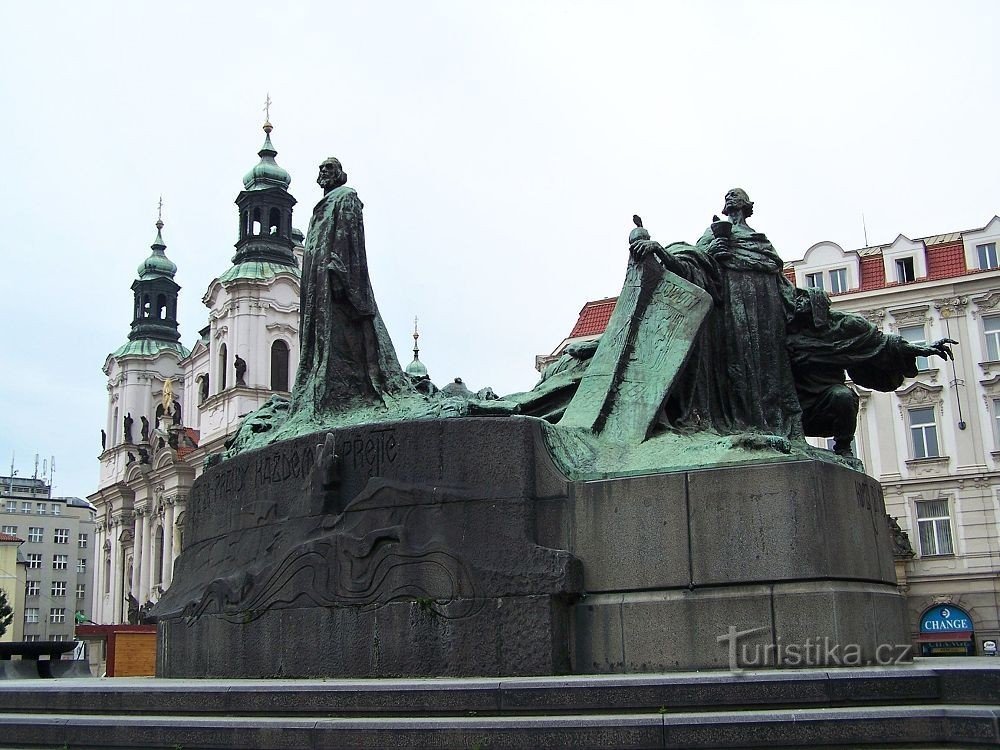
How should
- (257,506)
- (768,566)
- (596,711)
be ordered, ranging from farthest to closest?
(257,506)
(768,566)
(596,711)

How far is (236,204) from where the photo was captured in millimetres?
69125

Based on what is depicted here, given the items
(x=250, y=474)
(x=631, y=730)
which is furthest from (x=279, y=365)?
(x=631, y=730)

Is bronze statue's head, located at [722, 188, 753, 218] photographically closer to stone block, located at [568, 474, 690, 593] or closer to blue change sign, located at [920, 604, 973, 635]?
stone block, located at [568, 474, 690, 593]

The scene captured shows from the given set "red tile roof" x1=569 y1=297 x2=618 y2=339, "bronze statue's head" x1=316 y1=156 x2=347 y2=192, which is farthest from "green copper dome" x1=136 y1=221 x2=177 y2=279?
"bronze statue's head" x1=316 y1=156 x2=347 y2=192

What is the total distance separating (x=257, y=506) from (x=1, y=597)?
6319 cm

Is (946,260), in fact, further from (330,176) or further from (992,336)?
(330,176)

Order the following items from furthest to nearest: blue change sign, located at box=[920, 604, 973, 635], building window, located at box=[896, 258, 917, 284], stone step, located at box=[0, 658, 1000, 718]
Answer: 1. building window, located at box=[896, 258, 917, 284]
2. blue change sign, located at box=[920, 604, 973, 635]
3. stone step, located at box=[0, 658, 1000, 718]

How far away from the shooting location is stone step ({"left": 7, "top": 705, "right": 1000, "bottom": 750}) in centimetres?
626

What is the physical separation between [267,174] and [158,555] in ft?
81.9

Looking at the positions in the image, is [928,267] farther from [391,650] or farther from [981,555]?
Answer: [391,650]

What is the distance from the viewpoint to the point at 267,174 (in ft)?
220

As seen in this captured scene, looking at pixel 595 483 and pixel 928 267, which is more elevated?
pixel 928 267

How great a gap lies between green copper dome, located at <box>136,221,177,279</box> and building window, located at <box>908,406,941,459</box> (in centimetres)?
6087

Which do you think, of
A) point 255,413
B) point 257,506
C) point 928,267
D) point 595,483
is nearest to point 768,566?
point 595,483
